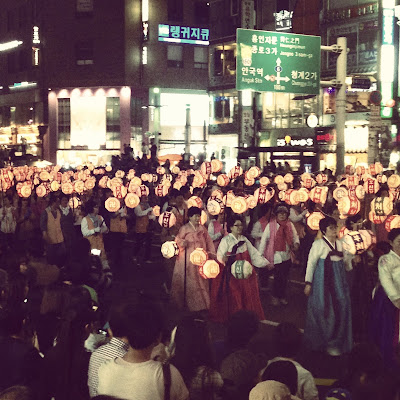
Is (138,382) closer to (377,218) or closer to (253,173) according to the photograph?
(377,218)

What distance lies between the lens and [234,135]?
4556 cm

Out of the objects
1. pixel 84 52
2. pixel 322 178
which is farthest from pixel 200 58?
pixel 322 178

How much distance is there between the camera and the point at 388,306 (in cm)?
769

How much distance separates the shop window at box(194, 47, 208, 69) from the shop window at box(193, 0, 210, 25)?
1.88 meters

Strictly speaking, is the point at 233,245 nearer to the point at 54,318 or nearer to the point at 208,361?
the point at 54,318

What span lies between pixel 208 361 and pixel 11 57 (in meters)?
57.8

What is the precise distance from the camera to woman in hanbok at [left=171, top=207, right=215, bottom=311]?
11.0 metres

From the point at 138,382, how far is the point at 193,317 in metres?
1.78

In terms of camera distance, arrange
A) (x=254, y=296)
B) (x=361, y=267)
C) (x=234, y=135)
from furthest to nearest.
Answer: (x=234, y=135) → (x=254, y=296) → (x=361, y=267)

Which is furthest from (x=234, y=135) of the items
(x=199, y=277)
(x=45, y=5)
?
(x=199, y=277)

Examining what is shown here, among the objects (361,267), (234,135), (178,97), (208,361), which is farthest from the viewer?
(178,97)

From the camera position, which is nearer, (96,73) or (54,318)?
(54,318)

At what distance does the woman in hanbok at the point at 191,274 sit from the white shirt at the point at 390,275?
12.8 feet

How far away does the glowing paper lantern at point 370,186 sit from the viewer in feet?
50.0
